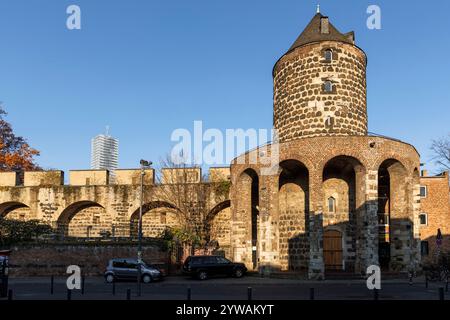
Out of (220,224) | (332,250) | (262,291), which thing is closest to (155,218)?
(220,224)

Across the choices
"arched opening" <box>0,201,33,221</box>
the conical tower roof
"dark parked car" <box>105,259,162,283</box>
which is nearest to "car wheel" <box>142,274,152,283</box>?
"dark parked car" <box>105,259,162,283</box>

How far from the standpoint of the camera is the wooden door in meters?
25.8

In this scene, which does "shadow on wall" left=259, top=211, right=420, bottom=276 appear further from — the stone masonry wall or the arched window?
the stone masonry wall

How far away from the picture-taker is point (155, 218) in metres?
35.3

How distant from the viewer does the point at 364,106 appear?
2888 cm

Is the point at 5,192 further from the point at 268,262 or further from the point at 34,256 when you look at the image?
the point at 268,262

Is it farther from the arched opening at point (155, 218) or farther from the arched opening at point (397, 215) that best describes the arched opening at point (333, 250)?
the arched opening at point (155, 218)

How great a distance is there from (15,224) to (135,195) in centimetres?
862

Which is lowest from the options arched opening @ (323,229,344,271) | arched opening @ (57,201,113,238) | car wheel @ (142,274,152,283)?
car wheel @ (142,274,152,283)

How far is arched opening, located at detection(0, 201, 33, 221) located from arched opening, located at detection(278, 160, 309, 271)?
21.4 m

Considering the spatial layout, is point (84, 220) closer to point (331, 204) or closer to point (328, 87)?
point (331, 204)

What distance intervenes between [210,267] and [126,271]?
15.2 feet

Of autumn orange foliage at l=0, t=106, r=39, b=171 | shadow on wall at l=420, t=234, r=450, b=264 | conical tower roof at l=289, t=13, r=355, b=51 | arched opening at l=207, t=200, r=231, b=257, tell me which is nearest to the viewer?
conical tower roof at l=289, t=13, r=355, b=51

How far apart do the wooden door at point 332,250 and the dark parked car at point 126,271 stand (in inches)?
376
